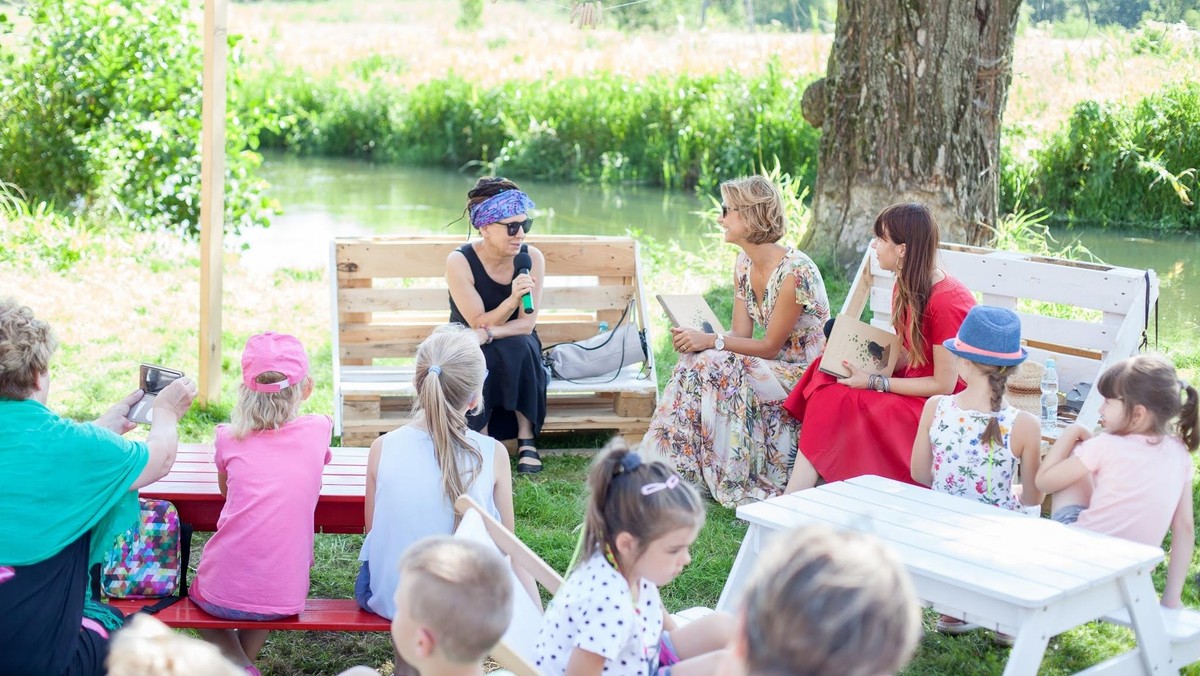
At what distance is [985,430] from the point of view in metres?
3.49

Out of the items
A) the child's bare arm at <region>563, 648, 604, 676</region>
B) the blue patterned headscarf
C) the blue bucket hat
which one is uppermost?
the blue patterned headscarf

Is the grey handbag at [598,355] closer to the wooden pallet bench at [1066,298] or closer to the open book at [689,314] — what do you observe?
the open book at [689,314]

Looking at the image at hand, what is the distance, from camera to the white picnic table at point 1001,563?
2588 mm

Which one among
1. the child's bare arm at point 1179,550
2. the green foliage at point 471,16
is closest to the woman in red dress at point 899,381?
the child's bare arm at point 1179,550

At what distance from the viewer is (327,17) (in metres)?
35.1

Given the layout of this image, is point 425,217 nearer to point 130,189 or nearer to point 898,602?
point 130,189

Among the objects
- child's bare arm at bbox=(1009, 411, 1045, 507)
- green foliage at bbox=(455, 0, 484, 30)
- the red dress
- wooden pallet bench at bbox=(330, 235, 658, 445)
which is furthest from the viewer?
green foliage at bbox=(455, 0, 484, 30)

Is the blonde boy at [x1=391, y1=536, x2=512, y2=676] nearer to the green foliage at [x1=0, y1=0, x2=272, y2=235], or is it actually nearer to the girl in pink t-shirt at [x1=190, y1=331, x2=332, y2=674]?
the girl in pink t-shirt at [x1=190, y1=331, x2=332, y2=674]

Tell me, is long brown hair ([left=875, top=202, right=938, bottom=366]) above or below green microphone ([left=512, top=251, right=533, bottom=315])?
above

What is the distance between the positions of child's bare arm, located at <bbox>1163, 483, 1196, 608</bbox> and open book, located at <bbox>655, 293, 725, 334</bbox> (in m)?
2.01

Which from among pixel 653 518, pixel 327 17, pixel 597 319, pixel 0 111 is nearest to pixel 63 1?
pixel 0 111

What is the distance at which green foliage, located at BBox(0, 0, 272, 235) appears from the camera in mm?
9516

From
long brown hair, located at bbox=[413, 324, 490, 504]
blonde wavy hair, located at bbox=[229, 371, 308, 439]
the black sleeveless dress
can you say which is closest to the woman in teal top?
blonde wavy hair, located at bbox=[229, 371, 308, 439]

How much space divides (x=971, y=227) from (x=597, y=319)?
119 inches
